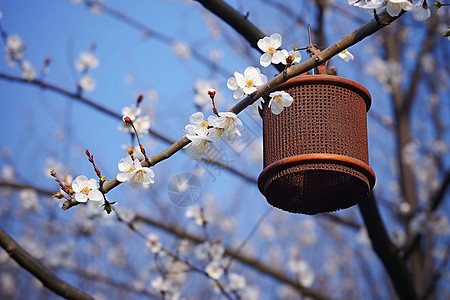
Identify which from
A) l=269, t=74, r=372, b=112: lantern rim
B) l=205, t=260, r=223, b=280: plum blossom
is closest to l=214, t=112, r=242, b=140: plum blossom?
l=269, t=74, r=372, b=112: lantern rim

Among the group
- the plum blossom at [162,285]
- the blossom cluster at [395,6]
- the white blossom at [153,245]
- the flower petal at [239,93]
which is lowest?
the plum blossom at [162,285]

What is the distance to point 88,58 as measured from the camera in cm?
473

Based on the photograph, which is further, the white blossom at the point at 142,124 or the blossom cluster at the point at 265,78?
the white blossom at the point at 142,124

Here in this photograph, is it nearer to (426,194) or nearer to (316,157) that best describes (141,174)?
(316,157)

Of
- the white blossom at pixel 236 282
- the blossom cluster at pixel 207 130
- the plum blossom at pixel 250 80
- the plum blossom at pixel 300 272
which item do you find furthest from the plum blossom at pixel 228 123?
the plum blossom at pixel 300 272

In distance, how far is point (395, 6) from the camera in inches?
73.3

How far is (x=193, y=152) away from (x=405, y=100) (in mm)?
4311

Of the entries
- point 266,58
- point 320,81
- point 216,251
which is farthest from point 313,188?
point 216,251

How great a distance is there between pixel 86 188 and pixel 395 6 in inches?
46.1

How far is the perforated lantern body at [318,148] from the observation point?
213cm

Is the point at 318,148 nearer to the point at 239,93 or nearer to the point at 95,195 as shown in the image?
the point at 239,93

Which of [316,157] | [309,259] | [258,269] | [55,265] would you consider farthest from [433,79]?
[316,157]

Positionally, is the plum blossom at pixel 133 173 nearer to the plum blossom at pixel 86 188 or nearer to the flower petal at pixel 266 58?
the plum blossom at pixel 86 188

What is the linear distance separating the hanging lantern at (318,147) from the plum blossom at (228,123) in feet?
0.82
